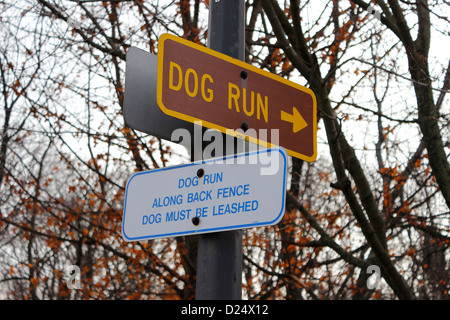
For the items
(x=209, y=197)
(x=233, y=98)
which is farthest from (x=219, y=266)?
(x=233, y=98)

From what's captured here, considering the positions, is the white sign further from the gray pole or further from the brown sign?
the brown sign

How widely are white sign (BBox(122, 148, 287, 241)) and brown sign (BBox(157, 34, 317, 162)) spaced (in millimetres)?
253

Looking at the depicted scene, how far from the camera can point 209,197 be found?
2.80 metres

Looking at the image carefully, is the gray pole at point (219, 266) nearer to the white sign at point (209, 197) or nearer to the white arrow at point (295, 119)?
the white sign at point (209, 197)

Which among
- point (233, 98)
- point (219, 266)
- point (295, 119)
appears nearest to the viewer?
point (219, 266)

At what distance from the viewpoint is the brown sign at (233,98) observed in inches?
114

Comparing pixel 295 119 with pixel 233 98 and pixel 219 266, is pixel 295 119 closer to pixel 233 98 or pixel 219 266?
pixel 233 98

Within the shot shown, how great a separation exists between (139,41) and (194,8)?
4.16 feet

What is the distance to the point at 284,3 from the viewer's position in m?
9.07

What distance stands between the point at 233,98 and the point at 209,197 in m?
0.53

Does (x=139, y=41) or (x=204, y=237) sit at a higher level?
(x=139, y=41)
